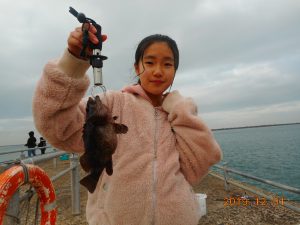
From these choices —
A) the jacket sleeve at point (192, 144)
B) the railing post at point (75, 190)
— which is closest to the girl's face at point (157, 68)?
the jacket sleeve at point (192, 144)

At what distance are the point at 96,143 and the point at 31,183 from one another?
0.88 m

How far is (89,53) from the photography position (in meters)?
1.88

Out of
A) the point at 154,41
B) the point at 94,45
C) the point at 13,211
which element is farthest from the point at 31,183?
the point at 154,41

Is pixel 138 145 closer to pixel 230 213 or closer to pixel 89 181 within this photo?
pixel 89 181

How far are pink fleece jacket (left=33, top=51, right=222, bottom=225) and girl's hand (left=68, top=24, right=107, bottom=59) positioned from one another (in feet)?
0.18

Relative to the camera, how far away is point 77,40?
1835 millimetres

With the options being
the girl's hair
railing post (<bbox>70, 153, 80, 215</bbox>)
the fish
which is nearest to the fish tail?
the fish

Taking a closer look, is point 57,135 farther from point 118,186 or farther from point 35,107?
point 118,186

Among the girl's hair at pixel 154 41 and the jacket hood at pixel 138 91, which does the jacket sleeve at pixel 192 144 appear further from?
the girl's hair at pixel 154 41

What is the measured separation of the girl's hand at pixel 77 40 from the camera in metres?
1.69

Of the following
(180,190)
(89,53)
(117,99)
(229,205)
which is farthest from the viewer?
(229,205)

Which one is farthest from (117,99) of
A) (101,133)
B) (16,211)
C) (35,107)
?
(16,211)

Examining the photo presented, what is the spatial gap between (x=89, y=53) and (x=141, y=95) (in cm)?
77

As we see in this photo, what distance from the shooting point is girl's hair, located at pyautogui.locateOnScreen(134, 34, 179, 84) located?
2.52 meters
